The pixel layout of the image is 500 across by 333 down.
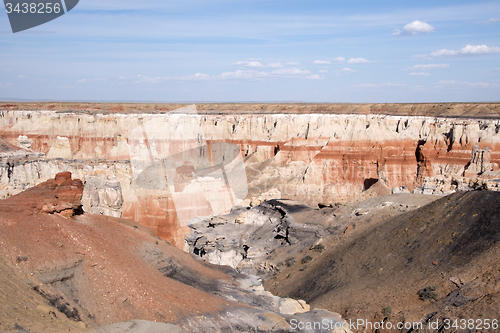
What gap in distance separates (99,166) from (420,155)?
31178mm

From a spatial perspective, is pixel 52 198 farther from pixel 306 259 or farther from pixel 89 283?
pixel 306 259

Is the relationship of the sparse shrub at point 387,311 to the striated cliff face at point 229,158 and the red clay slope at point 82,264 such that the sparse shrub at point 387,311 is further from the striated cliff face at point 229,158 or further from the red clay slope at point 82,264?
the striated cliff face at point 229,158

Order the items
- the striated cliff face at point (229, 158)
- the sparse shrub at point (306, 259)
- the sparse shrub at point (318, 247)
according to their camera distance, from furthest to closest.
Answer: the striated cliff face at point (229, 158)
the sparse shrub at point (318, 247)
the sparse shrub at point (306, 259)

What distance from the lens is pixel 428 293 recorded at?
A: 47.2 ft

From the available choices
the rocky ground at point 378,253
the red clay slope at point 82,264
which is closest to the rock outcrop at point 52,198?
the red clay slope at point 82,264

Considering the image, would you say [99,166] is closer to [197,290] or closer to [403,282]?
[197,290]

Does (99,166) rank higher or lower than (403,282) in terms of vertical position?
higher

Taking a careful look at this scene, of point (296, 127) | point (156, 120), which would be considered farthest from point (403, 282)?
point (156, 120)

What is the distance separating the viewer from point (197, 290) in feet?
45.9

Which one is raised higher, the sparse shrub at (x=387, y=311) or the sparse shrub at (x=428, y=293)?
the sparse shrub at (x=428, y=293)

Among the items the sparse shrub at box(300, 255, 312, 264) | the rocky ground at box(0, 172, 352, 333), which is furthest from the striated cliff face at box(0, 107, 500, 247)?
the sparse shrub at box(300, 255, 312, 264)

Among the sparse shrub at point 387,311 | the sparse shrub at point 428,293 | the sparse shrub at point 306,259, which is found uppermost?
the sparse shrub at point 428,293

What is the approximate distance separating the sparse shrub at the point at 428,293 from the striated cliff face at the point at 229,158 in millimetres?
13669

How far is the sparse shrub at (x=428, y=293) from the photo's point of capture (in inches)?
559
